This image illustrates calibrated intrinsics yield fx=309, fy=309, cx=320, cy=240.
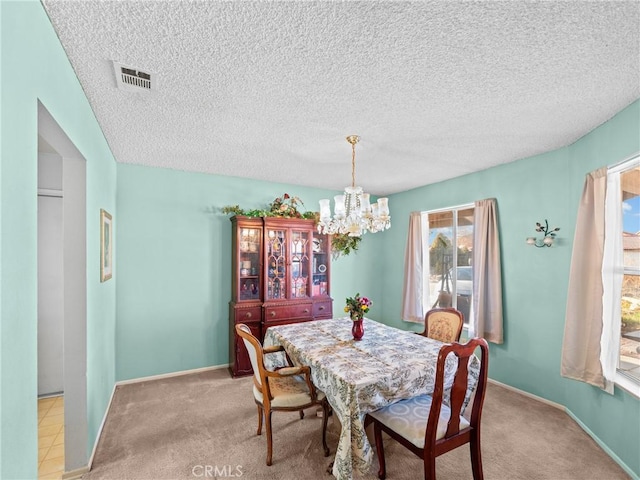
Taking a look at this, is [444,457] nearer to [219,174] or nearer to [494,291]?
[494,291]

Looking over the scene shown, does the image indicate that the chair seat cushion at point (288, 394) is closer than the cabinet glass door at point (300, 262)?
Yes

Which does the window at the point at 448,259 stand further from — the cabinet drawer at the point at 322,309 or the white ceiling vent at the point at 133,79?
the white ceiling vent at the point at 133,79

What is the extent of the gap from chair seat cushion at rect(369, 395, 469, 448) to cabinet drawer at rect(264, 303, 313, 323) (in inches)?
83.2

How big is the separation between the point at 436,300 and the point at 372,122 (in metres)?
3.09

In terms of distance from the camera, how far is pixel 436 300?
15.0 ft

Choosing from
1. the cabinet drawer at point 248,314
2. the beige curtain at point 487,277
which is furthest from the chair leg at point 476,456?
the cabinet drawer at point 248,314

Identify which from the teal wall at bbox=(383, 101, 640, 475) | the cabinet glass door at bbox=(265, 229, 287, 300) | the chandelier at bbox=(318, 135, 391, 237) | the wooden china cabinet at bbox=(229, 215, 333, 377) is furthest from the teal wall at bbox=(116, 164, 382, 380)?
the teal wall at bbox=(383, 101, 640, 475)

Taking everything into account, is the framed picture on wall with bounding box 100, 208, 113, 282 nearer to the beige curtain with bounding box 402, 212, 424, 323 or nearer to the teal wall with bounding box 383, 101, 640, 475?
the beige curtain with bounding box 402, 212, 424, 323

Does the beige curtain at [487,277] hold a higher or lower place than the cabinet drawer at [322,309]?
higher

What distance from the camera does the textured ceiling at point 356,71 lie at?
1352mm

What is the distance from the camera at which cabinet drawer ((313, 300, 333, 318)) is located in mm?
4305

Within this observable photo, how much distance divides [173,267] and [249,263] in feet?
3.01

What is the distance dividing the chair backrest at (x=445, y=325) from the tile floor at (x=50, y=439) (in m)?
3.10

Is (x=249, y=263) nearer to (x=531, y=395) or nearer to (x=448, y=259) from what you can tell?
(x=448, y=259)
